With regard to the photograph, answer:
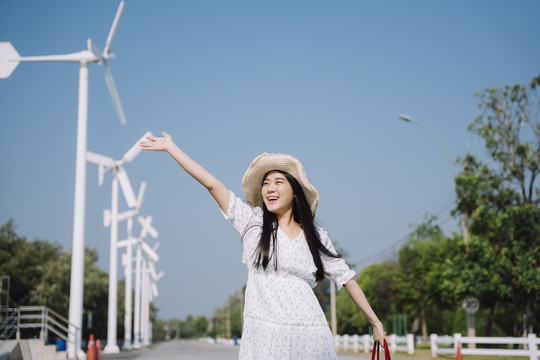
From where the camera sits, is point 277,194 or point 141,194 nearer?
point 277,194

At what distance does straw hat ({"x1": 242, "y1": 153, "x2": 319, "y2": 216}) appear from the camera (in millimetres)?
3785

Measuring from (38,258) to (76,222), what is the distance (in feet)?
82.9

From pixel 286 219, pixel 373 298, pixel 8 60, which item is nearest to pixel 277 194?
pixel 286 219

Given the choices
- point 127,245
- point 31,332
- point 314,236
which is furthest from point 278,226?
point 127,245

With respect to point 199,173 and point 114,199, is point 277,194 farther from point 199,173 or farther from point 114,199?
point 114,199

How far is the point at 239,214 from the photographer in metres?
3.72

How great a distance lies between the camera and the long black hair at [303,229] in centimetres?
349

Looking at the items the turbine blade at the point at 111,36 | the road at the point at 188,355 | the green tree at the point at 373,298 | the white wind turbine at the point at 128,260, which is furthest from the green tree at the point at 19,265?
the green tree at the point at 373,298

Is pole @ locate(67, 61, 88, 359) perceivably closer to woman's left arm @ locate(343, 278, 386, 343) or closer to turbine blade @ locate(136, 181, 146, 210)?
woman's left arm @ locate(343, 278, 386, 343)

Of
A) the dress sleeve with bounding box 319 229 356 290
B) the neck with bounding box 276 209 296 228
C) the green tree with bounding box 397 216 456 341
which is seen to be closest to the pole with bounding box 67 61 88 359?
the neck with bounding box 276 209 296 228

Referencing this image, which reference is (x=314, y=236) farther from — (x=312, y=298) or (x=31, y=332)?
(x=31, y=332)

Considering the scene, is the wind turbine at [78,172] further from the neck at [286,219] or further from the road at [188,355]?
the neck at [286,219]

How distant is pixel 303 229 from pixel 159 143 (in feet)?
3.26

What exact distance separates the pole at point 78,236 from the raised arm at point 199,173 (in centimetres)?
1376
